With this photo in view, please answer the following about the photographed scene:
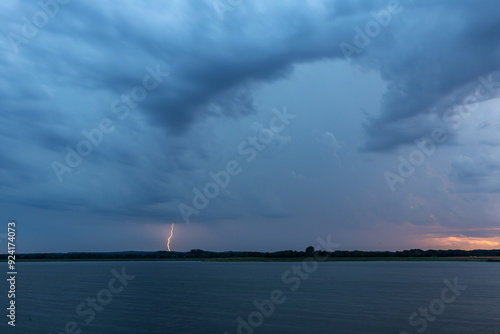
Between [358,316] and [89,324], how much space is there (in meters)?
35.3

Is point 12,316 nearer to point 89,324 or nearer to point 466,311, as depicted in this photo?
point 89,324

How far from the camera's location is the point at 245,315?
5672 cm

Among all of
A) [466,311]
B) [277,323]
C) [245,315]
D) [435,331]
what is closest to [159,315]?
[245,315]

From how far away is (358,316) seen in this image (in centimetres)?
5481

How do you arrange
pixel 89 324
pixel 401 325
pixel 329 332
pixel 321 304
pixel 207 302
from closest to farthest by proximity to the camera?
pixel 329 332 < pixel 401 325 < pixel 89 324 < pixel 321 304 < pixel 207 302

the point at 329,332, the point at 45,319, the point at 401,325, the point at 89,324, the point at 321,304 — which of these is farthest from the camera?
the point at 321,304

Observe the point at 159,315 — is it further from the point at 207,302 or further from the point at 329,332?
the point at 329,332

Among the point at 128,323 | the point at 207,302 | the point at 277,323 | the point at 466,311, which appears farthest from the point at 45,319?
the point at 466,311

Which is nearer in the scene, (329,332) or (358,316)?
(329,332)

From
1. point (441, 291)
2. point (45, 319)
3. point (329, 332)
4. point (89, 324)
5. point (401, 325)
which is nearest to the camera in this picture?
point (329, 332)

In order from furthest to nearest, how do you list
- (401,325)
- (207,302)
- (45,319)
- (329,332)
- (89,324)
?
1. (207,302)
2. (45,319)
3. (89,324)
4. (401,325)
5. (329,332)

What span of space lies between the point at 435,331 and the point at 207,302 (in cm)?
3860

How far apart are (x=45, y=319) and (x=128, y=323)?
13098 mm

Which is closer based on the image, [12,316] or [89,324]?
[89,324]
